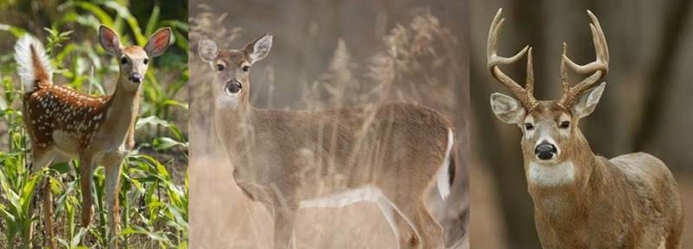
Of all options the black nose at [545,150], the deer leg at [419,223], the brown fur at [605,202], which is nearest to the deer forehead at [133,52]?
the deer leg at [419,223]

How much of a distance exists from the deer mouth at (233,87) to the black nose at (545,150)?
3.94 ft

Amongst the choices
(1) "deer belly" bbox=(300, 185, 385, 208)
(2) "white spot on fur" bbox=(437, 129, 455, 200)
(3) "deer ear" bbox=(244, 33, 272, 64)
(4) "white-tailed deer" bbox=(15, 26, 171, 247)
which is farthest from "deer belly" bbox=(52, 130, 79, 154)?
(2) "white spot on fur" bbox=(437, 129, 455, 200)

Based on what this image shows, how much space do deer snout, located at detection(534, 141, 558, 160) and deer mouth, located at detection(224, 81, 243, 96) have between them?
120cm

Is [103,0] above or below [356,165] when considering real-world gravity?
above

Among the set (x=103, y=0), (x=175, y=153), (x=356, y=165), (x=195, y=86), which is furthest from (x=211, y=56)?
(x=103, y=0)

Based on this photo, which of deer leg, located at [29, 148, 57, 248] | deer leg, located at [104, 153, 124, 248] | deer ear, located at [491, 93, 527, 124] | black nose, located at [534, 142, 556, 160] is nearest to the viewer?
black nose, located at [534, 142, 556, 160]

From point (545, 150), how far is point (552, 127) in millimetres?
106

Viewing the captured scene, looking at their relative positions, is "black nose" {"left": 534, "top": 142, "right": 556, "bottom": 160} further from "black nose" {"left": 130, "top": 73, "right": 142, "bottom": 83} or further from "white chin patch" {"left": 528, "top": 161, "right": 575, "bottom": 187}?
"black nose" {"left": 130, "top": 73, "right": 142, "bottom": 83}

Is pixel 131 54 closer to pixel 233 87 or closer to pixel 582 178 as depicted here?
pixel 233 87

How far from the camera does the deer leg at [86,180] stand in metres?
6.20

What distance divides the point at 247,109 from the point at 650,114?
1.44m

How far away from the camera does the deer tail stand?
6.47 metres

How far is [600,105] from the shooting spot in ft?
17.0

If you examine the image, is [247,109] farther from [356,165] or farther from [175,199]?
[175,199]
